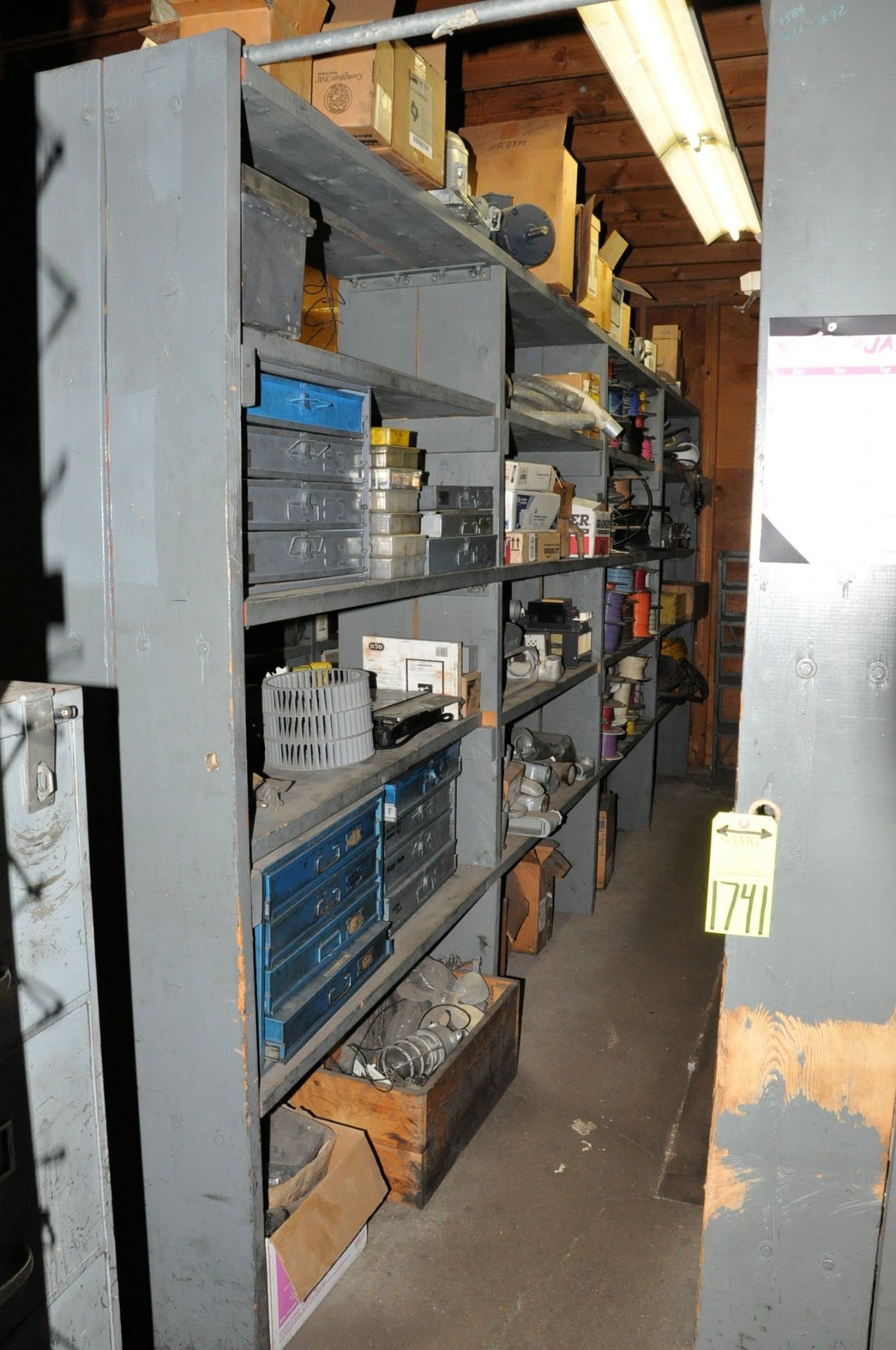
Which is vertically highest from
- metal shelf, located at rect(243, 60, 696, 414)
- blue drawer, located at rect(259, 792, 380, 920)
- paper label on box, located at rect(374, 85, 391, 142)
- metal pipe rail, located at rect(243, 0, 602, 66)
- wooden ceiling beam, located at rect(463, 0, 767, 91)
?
wooden ceiling beam, located at rect(463, 0, 767, 91)

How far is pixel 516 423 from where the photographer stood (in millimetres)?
2877

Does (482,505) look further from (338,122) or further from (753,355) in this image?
(753,355)

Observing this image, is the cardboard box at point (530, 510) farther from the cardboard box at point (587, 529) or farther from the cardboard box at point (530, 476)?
the cardboard box at point (587, 529)

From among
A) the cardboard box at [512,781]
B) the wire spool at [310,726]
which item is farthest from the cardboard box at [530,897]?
the wire spool at [310,726]

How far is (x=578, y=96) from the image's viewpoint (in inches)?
124

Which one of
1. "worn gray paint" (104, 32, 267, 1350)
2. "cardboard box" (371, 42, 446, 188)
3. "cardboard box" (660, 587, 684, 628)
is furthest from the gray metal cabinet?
"cardboard box" (660, 587, 684, 628)

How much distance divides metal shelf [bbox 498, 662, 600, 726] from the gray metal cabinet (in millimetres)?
→ 1735

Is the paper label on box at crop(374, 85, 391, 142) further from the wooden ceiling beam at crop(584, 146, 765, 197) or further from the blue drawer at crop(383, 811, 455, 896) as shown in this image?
the wooden ceiling beam at crop(584, 146, 765, 197)

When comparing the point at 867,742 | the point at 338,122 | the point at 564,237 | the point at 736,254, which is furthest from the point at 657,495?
the point at 867,742

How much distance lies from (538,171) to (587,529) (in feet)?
4.30

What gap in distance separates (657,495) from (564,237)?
2354mm

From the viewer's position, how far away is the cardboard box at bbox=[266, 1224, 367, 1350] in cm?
177

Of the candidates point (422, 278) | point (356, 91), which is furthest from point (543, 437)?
point (356, 91)

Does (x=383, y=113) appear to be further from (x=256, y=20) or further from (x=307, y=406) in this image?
(x=307, y=406)
